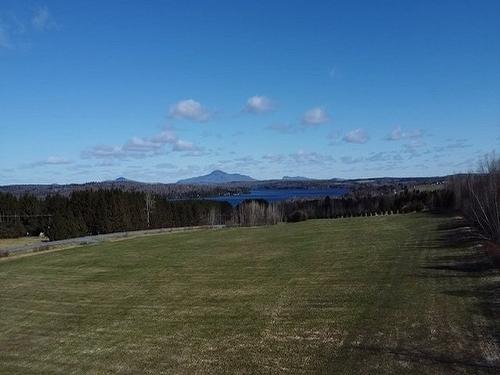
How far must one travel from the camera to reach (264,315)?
734 inches

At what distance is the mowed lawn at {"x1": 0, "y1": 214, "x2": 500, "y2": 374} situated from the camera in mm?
13516

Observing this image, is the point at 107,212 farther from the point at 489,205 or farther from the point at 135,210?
the point at 489,205

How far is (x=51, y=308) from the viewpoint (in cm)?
2338

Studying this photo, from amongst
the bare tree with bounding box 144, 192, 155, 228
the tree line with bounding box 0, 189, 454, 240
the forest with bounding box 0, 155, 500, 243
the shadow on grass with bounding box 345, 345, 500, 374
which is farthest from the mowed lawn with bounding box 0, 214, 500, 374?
the bare tree with bounding box 144, 192, 155, 228

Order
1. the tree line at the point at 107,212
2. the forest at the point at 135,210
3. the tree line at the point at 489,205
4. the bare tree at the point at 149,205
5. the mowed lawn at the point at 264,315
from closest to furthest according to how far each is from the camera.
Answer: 1. the mowed lawn at the point at 264,315
2. the tree line at the point at 489,205
3. the forest at the point at 135,210
4. the tree line at the point at 107,212
5. the bare tree at the point at 149,205

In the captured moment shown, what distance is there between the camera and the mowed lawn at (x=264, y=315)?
13.5m

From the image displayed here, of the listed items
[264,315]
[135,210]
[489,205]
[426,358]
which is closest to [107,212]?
[135,210]

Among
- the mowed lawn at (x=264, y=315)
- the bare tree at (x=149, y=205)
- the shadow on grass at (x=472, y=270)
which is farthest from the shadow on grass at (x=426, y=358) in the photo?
the bare tree at (x=149, y=205)

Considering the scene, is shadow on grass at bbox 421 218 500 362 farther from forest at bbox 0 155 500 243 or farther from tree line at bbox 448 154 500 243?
forest at bbox 0 155 500 243

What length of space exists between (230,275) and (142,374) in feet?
50.9

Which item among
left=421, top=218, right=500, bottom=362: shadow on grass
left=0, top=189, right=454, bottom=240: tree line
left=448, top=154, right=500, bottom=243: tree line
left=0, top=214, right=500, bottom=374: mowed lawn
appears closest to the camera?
left=0, top=214, right=500, bottom=374: mowed lawn

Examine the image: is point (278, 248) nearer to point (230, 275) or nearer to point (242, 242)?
point (242, 242)

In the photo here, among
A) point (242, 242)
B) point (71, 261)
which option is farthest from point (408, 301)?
point (242, 242)

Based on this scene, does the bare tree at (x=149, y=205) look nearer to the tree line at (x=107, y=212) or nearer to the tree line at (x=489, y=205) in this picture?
the tree line at (x=107, y=212)
